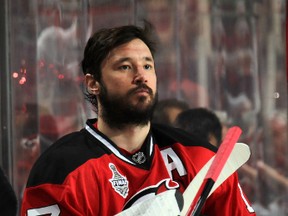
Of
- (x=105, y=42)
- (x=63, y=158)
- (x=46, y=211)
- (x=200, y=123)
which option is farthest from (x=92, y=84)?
(x=200, y=123)

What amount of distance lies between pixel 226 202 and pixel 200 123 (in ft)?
2.71

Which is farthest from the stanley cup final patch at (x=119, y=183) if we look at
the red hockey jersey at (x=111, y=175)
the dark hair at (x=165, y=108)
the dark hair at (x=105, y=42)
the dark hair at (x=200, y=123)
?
the dark hair at (x=165, y=108)

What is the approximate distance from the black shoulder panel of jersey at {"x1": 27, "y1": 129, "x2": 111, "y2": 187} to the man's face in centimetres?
8

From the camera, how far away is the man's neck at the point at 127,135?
1679 millimetres

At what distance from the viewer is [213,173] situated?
148cm

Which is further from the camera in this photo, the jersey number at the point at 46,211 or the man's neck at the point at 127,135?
the man's neck at the point at 127,135

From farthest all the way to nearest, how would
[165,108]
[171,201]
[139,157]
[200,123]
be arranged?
1. [165,108]
2. [200,123]
3. [139,157]
4. [171,201]

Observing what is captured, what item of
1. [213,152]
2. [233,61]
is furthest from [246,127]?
[213,152]

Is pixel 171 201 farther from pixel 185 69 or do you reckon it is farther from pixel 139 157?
pixel 185 69

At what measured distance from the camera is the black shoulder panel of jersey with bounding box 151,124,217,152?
5.57ft

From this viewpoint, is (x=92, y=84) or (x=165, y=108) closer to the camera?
(x=92, y=84)

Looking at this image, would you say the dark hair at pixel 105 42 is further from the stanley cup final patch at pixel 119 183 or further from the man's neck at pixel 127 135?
the stanley cup final patch at pixel 119 183

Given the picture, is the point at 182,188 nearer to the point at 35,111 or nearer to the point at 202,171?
the point at 202,171

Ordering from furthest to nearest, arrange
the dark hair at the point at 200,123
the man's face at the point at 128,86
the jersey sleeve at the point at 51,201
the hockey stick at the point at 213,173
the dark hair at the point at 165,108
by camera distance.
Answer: the dark hair at the point at 165,108 → the dark hair at the point at 200,123 → the man's face at the point at 128,86 → the jersey sleeve at the point at 51,201 → the hockey stick at the point at 213,173
